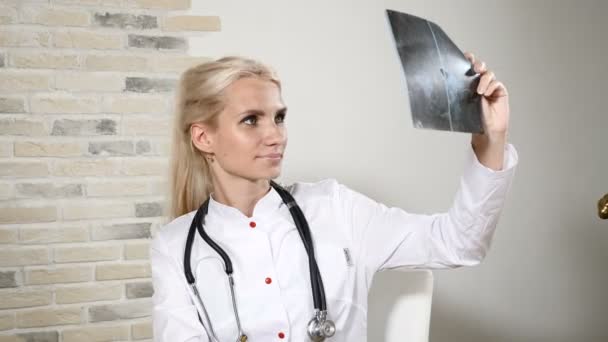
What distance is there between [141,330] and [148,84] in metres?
0.86

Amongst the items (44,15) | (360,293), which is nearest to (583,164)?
(360,293)

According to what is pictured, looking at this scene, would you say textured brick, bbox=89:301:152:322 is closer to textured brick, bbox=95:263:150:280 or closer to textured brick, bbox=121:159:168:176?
textured brick, bbox=95:263:150:280

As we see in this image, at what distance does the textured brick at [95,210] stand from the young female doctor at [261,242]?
2.05ft

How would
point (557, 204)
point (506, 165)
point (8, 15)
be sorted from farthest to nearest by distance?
1. point (557, 204)
2. point (8, 15)
3. point (506, 165)

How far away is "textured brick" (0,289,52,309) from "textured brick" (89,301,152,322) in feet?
0.51

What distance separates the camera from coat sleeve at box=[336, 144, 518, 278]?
1.29 metres

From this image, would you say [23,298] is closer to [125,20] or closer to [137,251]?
[137,251]

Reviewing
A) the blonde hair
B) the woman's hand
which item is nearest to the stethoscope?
the blonde hair

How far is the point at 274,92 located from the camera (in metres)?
1.55

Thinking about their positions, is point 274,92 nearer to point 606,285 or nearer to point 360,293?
point 360,293

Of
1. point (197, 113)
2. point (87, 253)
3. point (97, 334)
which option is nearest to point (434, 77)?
point (197, 113)

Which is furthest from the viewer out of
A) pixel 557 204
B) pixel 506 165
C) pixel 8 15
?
pixel 557 204

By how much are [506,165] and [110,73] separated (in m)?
1.40

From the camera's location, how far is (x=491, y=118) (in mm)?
1229
